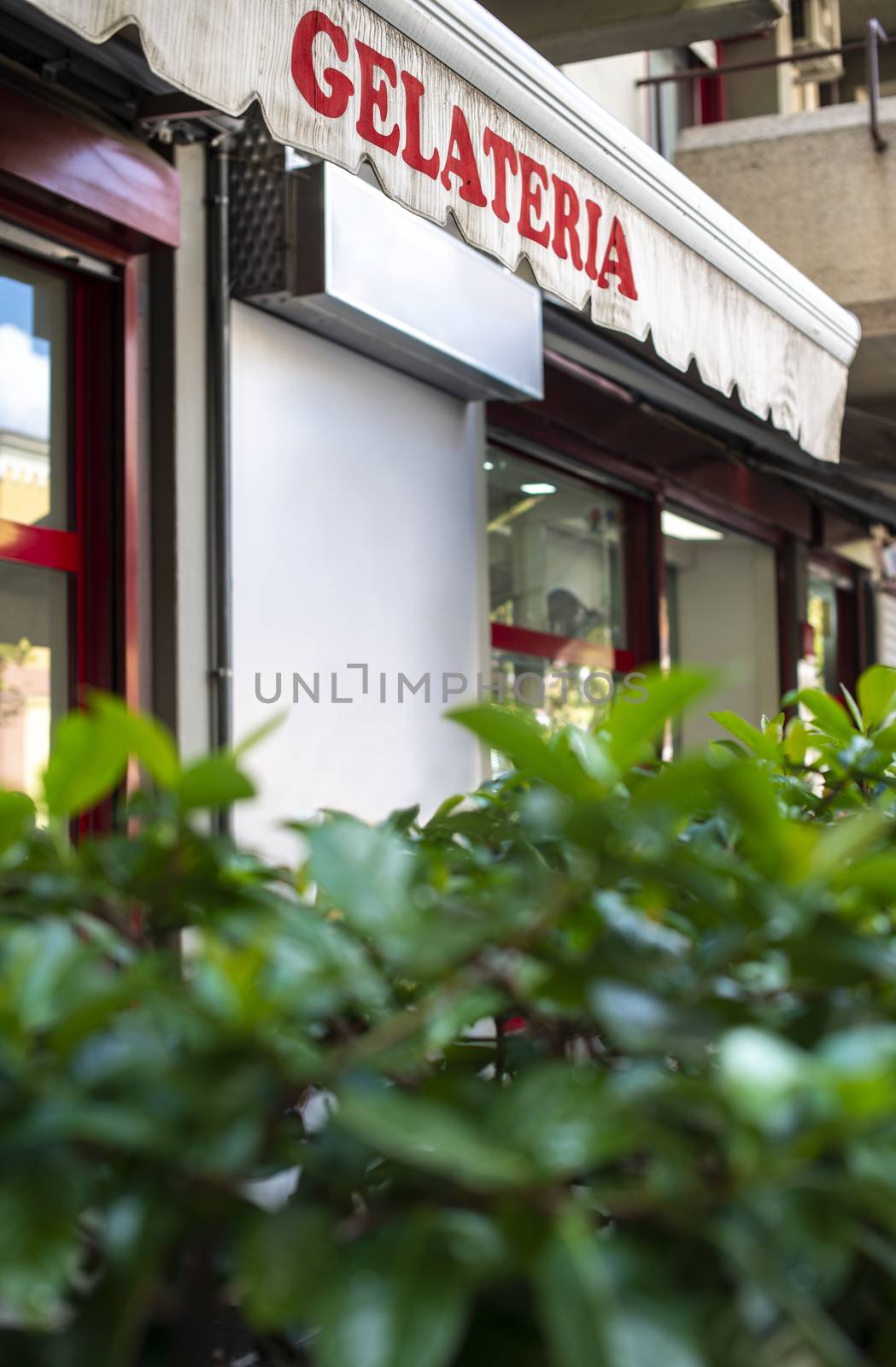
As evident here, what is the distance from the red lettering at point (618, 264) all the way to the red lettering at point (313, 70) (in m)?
1.05

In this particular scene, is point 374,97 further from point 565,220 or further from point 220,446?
point 220,446

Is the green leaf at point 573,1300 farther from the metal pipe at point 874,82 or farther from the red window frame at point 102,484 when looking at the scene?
the metal pipe at point 874,82

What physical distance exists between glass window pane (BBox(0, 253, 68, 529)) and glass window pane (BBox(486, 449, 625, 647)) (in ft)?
7.40

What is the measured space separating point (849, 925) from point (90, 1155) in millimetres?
362

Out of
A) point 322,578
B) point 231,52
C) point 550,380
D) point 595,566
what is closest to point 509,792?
point 231,52

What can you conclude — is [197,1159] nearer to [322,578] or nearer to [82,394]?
[82,394]

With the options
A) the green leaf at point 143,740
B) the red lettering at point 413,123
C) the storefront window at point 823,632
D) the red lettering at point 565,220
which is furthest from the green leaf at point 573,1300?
the storefront window at point 823,632

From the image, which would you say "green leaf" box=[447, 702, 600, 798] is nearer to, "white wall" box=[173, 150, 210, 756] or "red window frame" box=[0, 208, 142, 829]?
"red window frame" box=[0, 208, 142, 829]

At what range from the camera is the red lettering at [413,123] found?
272cm

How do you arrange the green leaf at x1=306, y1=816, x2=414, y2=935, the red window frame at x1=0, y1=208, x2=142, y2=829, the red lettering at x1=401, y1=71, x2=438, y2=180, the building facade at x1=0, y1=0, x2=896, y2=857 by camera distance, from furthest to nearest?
the red window frame at x1=0, y1=208, x2=142, y2=829 < the building facade at x1=0, y1=0, x2=896, y2=857 < the red lettering at x1=401, y1=71, x2=438, y2=180 < the green leaf at x1=306, y1=816, x2=414, y2=935

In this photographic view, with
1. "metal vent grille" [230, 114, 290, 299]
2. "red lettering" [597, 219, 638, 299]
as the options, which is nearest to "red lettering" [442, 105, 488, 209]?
"red lettering" [597, 219, 638, 299]

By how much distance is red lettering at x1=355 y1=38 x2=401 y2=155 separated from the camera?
2.61 meters

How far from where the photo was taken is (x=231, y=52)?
239 centimetres

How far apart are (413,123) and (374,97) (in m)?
0.12
